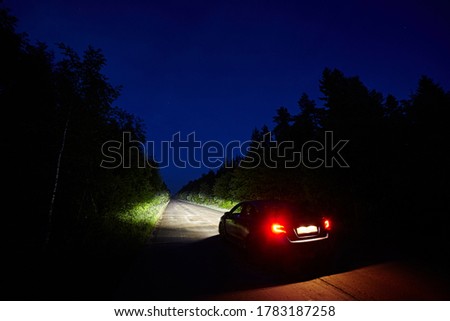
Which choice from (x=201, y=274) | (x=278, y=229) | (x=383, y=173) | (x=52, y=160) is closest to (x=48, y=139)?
(x=52, y=160)

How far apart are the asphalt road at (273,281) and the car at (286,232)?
1.54ft

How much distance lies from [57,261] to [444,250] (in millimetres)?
11100

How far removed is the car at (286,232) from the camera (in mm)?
6227

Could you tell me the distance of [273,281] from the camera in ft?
17.8

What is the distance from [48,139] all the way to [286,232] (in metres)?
7.44

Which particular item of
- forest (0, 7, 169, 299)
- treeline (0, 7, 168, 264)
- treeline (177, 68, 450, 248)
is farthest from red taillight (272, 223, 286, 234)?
treeline (0, 7, 168, 264)

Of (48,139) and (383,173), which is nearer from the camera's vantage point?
(48,139)

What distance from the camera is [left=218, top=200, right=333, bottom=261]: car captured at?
6227 mm

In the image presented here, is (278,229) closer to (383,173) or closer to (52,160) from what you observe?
(52,160)

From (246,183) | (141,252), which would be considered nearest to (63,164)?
(141,252)

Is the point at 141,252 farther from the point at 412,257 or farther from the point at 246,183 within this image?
the point at 246,183

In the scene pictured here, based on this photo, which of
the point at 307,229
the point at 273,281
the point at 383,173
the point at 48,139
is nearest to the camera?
the point at 273,281

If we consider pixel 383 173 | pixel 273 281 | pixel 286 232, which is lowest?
pixel 273 281
